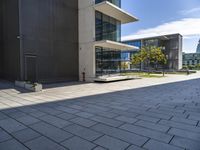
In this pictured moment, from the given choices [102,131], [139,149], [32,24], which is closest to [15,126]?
[102,131]

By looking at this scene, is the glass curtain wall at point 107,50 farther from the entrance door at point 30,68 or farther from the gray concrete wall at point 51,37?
the entrance door at point 30,68

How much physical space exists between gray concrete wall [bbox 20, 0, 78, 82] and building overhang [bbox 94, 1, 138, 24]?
2642 mm

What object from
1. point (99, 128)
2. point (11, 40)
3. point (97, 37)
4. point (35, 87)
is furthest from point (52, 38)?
point (99, 128)

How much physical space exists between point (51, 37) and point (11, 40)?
3590 millimetres

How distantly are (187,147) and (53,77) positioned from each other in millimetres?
12205

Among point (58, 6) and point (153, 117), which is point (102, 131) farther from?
point (58, 6)

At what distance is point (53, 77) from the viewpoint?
13.7 m

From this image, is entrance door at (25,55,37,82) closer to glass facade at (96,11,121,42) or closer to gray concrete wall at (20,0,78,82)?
gray concrete wall at (20,0,78,82)

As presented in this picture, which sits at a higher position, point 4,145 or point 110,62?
point 110,62

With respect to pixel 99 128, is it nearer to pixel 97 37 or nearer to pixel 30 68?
pixel 30 68

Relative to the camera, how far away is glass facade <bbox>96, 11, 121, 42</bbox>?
51.0ft

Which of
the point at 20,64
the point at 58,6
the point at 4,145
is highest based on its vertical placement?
the point at 58,6

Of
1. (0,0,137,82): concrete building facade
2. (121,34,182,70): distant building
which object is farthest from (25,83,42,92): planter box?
(121,34,182,70): distant building

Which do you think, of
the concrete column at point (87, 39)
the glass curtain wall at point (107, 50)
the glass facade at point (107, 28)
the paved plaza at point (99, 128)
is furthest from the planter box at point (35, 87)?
the glass facade at point (107, 28)
